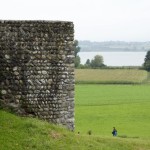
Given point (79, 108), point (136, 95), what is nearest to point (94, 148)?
point (79, 108)

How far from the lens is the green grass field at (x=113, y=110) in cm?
3940

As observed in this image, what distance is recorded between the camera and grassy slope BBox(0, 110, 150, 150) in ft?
44.2

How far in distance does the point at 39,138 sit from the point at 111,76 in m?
72.3

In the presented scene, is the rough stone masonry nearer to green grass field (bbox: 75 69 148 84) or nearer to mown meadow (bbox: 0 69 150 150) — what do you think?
mown meadow (bbox: 0 69 150 150)

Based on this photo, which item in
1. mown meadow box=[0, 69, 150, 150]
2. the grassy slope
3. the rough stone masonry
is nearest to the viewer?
the grassy slope

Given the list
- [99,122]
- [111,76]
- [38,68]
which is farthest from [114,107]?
[38,68]

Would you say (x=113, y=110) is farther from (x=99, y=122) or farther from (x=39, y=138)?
(x=39, y=138)

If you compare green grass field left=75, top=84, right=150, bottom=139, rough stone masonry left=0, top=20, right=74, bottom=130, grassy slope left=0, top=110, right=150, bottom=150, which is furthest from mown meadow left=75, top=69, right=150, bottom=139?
grassy slope left=0, top=110, right=150, bottom=150

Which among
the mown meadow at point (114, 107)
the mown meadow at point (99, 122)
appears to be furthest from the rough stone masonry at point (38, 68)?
the mown meadow at point (114, 107)

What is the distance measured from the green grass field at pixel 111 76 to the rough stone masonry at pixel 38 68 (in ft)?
216

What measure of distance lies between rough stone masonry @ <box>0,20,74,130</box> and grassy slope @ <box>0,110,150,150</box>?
0.56 metres

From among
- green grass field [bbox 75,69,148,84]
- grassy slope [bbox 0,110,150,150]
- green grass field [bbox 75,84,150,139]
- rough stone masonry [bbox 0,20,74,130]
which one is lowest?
green grass field [bbox 75,84,150,139]

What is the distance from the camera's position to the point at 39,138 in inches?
546

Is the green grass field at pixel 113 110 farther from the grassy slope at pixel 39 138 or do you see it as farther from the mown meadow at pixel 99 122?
the grassy slope at pixel 39 138
